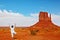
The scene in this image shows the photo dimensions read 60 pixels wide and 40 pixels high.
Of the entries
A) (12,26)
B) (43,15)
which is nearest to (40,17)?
(43,15)

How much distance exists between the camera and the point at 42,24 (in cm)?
8575

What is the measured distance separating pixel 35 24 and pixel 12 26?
65991 mm

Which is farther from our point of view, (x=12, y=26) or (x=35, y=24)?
(x=35, y=24)

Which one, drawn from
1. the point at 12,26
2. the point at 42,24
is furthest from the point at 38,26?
the point at 12,26

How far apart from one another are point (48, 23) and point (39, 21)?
376 centimetres

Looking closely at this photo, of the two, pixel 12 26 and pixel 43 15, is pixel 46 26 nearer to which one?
pixel 43 15

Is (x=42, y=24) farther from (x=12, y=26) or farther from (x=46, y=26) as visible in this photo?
(x=12, y=26)

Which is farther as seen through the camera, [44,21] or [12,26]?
[44,21]

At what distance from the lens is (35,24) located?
292 feet

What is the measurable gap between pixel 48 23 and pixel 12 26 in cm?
6338

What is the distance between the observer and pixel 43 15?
8550 cm

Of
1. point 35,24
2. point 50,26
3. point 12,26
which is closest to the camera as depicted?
point 12,26

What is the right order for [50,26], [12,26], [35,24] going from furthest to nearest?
[35,24] < [50,26] < [12,26]

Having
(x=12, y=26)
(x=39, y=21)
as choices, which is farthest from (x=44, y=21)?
(x=12, y=26)
